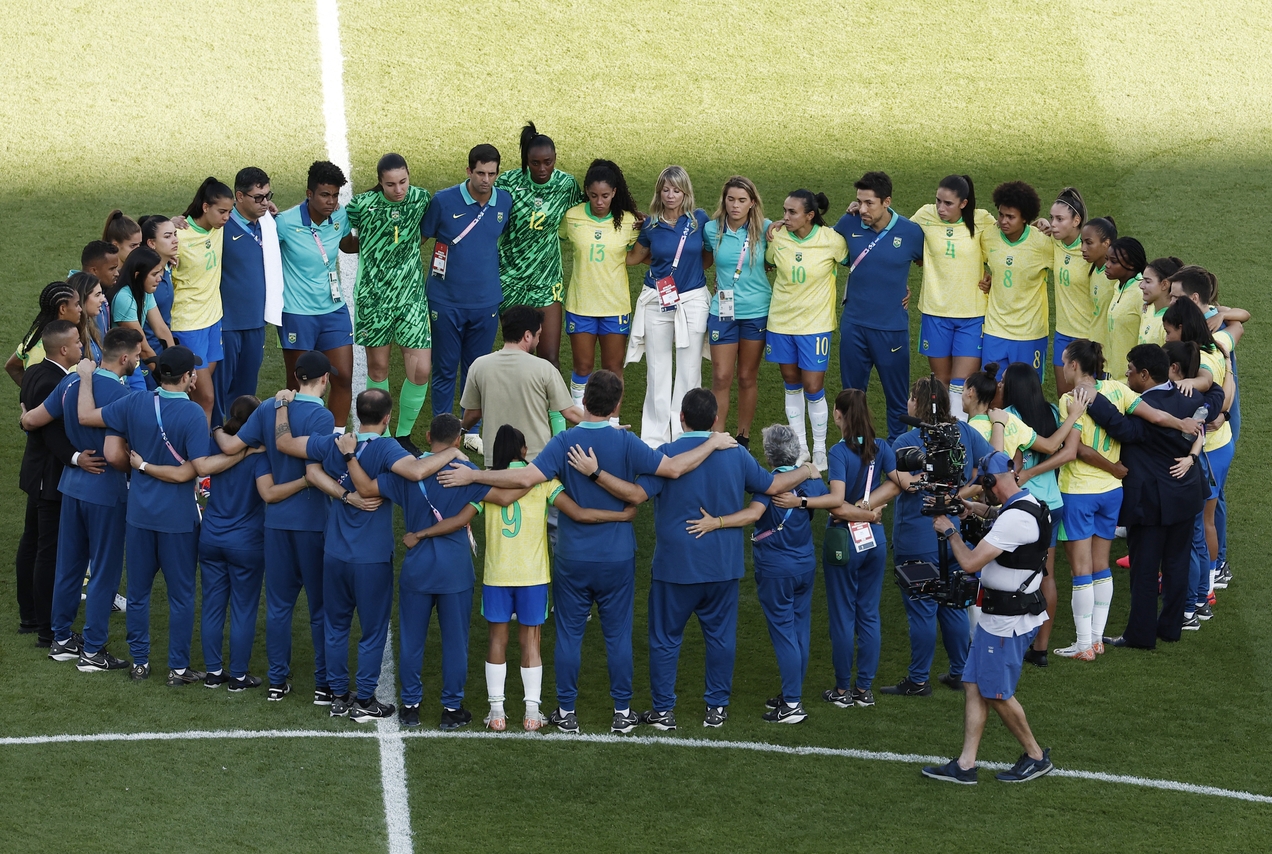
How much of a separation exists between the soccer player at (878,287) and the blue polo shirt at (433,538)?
392cm

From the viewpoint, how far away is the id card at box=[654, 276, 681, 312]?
11.7 m

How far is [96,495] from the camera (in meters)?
9.38

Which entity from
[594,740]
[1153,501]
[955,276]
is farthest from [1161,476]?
[594,740]

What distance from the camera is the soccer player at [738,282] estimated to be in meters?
11.6

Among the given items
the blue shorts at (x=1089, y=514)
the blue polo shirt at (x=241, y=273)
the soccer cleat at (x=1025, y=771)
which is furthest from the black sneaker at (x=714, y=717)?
the blue polo shirt at (x=241, y=273)

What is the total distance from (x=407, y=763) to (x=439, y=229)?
4.37 meters

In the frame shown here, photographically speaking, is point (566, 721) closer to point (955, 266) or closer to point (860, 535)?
point (860, 535)

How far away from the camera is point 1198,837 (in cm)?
812

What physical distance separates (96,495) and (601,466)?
2983 millimetres

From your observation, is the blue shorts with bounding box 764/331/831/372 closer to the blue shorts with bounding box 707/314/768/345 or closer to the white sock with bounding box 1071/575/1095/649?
the blue shorts with bounding box 707/314/768/345

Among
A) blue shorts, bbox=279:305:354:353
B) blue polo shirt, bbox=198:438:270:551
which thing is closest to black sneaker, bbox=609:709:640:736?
blue polo shirt, bbox=198:438:270:551

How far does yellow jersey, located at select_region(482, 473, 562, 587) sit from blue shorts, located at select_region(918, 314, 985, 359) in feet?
13.5

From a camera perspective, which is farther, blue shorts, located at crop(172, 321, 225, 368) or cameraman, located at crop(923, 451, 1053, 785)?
blue shorts, located at crop(172, 321, 225, 368)

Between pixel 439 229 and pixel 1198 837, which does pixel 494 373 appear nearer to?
pixel 439 229
